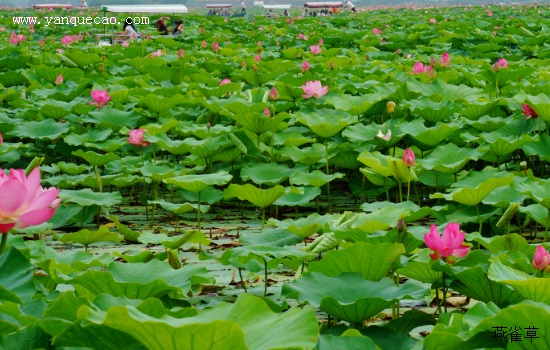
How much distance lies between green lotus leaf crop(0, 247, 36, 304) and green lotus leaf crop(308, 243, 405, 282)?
2.09ft

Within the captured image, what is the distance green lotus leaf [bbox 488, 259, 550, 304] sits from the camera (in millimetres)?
1629

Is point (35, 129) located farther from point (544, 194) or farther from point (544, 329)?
point (544, 329)

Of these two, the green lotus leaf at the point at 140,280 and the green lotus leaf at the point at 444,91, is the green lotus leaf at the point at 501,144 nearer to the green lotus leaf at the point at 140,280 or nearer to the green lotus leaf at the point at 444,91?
the green lotus leaf at the point at 444,91

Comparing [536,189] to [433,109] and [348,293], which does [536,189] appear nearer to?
[348,293]

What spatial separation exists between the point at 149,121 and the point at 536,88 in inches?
81.7

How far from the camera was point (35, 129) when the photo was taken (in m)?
4.12

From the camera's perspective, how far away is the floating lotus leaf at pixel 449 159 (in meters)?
3.22

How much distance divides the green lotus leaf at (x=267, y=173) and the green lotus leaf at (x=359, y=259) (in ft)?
4.87

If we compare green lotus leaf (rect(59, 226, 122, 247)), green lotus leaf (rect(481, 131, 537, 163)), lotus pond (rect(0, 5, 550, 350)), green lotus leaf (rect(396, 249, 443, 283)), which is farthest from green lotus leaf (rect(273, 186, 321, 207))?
green lotus leaf (rect(396, 249, 443, 283))

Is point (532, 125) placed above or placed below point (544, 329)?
below

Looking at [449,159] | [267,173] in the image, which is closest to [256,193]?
[267,173]

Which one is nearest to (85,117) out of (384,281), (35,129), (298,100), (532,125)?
(35,129)

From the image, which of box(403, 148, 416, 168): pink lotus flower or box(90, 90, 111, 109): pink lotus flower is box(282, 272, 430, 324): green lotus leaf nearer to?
box(403, 148, 416, 168): pink lotus flower

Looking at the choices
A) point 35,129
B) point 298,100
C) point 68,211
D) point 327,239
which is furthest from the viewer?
point 298,100
